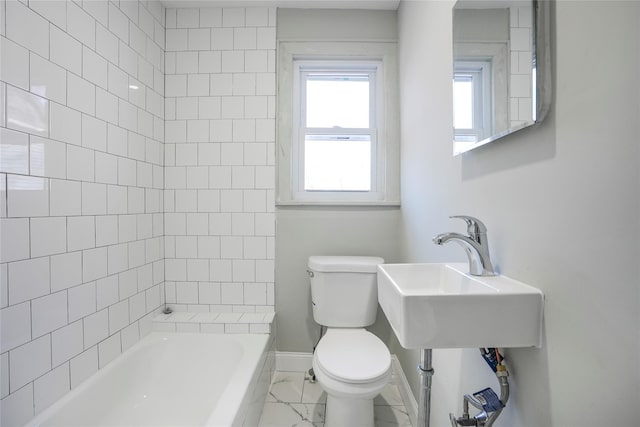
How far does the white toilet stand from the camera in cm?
123

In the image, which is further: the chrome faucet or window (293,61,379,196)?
window (293,61,379,196)

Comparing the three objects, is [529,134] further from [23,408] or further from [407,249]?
[23,408]

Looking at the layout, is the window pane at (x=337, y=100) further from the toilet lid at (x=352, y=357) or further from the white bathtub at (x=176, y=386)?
the white bathtub at (x=176, y=386)

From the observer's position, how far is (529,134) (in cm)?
69

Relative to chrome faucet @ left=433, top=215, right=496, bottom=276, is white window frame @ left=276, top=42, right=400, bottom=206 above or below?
above

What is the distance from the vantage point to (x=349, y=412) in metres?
1.31

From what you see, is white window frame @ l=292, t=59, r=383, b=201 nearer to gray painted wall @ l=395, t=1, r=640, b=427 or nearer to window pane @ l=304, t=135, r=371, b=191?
window pane @ l=304, t=135, r=371, b=191

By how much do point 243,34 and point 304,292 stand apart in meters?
1.81

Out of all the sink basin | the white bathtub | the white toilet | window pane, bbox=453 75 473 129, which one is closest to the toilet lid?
the white toilet

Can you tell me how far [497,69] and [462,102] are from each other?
7.3 inches

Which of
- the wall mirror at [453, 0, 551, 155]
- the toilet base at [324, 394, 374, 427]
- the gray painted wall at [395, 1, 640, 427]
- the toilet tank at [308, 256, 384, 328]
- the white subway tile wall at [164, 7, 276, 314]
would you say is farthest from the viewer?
the white subway tile wall at [164, 7, 276, 314]

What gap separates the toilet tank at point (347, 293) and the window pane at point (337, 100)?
1.01m

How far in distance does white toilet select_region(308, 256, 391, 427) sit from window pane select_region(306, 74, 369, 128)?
98cm

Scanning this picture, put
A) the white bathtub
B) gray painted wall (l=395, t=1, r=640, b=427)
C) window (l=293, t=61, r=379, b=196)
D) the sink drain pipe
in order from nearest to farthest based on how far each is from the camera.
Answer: gray painted wall (l=395, t=1, r=640, b=427), the sink drain pipe, the white bathtub, window (l=293, t=61, r=379, b=196)
